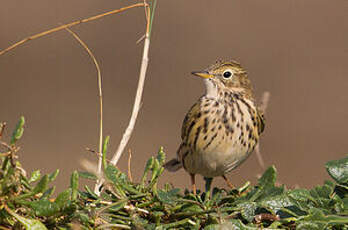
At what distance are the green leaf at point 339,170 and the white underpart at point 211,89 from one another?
2482mm

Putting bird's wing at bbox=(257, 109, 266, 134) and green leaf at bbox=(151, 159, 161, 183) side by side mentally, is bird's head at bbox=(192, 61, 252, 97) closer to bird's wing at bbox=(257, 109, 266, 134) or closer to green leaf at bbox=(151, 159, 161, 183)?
bird's wing at bbox=(257, 109, 266, 134)

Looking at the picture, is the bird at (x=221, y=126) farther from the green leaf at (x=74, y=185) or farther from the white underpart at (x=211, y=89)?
the green leaf at (x=74, y=185)

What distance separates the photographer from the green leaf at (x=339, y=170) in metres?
3.04

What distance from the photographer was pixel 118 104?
413 inches

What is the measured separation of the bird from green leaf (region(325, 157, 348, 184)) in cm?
202

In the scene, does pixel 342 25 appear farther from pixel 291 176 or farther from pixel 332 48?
pixel 291 176

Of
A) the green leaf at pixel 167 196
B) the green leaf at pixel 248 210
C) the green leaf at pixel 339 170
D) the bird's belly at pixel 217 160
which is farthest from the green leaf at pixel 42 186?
the bird's belly at pixel 217 160

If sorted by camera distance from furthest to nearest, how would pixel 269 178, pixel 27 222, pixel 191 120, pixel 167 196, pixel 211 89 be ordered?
pixel 211 89 → pixel 191 120 → pixel 269 178 → pixel 167 196 → pixel 27 222

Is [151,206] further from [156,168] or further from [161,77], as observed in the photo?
[161,77]

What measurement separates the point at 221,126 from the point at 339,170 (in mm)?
2177

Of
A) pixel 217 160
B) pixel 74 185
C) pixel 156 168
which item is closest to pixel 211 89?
pixel 217 160

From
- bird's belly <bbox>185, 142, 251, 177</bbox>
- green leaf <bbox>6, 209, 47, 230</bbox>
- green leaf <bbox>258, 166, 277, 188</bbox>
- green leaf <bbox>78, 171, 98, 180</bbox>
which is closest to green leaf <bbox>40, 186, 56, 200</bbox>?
green leaf <bbox>6, 209, 47, 230</bbox>

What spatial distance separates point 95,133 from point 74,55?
1.94 m

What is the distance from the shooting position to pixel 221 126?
5.21 meters
